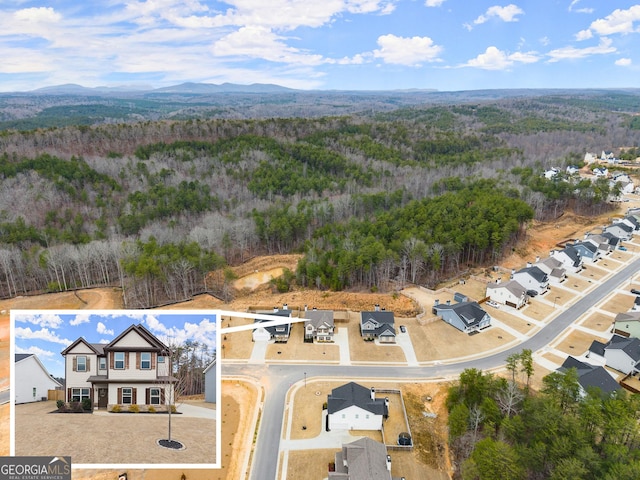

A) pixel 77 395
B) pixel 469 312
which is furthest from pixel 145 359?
pixel 469 312

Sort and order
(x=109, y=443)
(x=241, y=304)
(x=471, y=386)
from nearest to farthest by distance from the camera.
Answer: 1. (x=109, y=443)
2. (x=471, y=386)
3. (x=241, y=304)

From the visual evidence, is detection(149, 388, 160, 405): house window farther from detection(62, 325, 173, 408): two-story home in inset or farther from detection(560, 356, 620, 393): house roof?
detection(560, 356, 620, 393): house roof

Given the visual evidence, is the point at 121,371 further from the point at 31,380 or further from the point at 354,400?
the point at 354,400

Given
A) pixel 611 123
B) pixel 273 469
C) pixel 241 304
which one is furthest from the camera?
pixel 611 123

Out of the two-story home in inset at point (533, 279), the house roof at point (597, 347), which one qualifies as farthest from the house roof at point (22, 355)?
the two-story home in inset at point (533, 279)

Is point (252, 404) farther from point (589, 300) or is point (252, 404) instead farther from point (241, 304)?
point (589, 300)

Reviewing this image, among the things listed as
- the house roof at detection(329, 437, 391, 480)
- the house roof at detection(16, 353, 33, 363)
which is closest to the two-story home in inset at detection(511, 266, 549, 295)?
the house roof at detection(329, 437, 391, 480)

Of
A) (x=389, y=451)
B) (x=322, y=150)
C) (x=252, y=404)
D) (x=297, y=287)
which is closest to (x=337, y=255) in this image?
(x=297, y=287)
